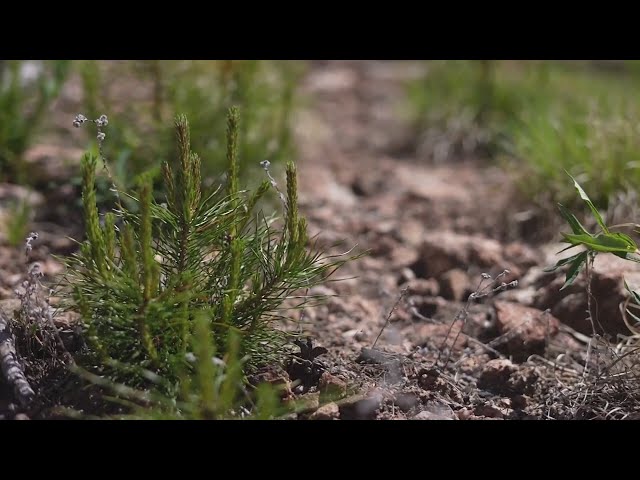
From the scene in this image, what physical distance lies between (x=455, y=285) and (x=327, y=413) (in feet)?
4.31

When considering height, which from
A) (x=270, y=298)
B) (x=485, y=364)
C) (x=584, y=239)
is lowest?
(x=485, y=364)

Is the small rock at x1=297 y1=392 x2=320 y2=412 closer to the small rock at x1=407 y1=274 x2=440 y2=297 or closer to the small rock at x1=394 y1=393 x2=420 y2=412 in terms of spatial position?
the small rock at x1=394 y1=393 x2=420 y2=412

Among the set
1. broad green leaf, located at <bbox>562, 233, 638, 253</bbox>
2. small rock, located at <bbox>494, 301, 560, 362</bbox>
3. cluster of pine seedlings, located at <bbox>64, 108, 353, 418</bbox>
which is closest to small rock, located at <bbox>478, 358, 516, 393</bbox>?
small rock, located at <bbox>494, 301, 560, 362</bbox>

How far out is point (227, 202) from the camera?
2346 millimetres

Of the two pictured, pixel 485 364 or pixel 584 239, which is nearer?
pixel 584 239

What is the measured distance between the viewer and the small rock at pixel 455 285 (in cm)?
340

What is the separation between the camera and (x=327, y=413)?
2.27m

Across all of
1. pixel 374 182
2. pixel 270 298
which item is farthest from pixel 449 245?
pixel 270 298

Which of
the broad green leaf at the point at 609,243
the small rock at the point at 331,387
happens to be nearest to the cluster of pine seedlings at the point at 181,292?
the small rock at the point at 331,387

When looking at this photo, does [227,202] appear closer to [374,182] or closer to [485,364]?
[485,364]

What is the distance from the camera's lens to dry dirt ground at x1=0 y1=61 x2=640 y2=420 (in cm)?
251

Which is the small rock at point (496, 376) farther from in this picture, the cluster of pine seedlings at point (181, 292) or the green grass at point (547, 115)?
the green grass at point (547, 115)

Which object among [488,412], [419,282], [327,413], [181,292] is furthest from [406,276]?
[181,292]
